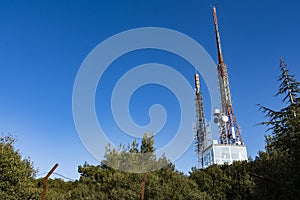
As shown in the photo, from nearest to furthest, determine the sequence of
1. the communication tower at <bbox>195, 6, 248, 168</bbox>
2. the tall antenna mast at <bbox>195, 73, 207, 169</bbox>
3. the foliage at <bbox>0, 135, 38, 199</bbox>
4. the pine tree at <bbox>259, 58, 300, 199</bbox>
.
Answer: the pine tree at <bbox>259, 58, 300, 199</bbox>
the foliage at <bbox>0, 135, 38, 199</bbox>
the communication tower at <bbox>195, 6, 248, 168</bbox>
the tall antenna mast at <bbox>195, 73, 207, 169</bbox>

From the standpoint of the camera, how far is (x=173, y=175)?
29.3m

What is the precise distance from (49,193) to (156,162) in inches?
462

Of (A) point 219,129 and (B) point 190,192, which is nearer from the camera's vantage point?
(B) point 190,192

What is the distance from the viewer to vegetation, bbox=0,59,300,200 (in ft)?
49.3

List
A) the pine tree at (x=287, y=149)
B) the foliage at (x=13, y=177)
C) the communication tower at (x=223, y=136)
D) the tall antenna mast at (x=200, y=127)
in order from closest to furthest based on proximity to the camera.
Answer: the pine tree at (x=287, y=149) < the foliage at (x=13, y=177) < the communication tower at (x=223, y=136) < the tall antenna mast at (x=200, y=127)

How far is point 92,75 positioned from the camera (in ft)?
40.0

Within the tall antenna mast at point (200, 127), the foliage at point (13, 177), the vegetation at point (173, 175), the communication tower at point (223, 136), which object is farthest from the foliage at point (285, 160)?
the tall antenna mast at point (200, 127)

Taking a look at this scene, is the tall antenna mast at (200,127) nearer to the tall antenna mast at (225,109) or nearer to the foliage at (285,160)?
the tall antenna mast at (225,109)

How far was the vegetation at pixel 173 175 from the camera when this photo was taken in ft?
49.3

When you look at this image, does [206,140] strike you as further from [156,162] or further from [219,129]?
[156,162]

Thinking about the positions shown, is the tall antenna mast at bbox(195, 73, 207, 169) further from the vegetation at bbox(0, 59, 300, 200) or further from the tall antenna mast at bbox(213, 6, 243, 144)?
the vegetation at bbox(0, 59, 300, 200)

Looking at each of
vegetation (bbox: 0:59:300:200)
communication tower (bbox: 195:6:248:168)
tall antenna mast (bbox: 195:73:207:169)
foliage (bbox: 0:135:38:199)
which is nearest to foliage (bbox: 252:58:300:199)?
vegetation (bbox: 0:59:300:200)

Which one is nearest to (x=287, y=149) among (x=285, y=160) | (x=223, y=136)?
(x=285, y=160)

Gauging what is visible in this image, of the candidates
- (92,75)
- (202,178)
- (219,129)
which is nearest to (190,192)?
(202,178)
